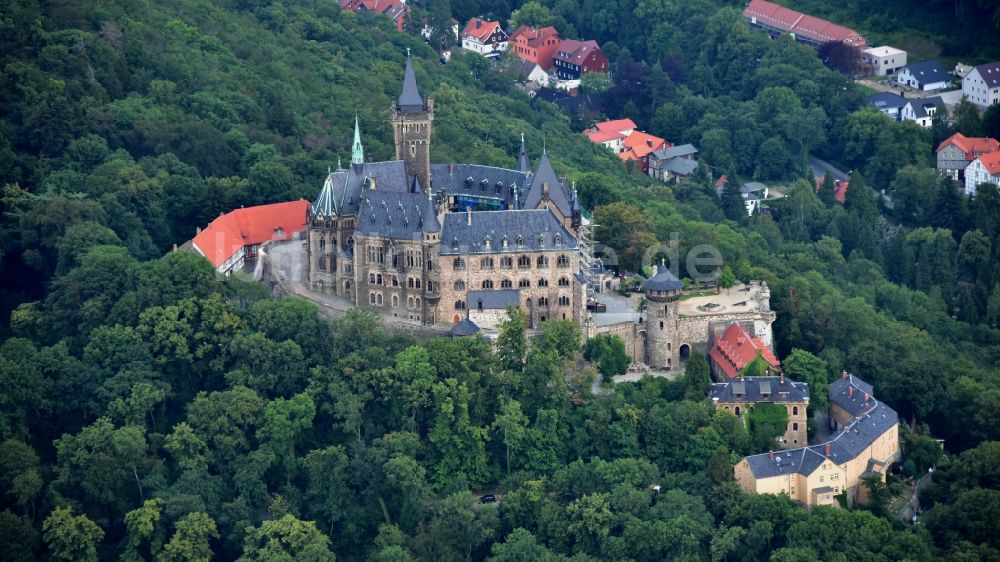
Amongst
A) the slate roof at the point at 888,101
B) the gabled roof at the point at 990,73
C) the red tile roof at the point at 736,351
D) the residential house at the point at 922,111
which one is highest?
the gabled roof at the point at 990,73

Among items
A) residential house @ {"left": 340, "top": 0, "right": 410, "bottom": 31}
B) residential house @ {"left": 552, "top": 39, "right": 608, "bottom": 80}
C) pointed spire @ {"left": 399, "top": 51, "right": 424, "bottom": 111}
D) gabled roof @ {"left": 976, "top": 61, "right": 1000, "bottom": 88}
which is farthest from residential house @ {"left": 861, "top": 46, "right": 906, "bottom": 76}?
pointed spire @ {"left": 399, "top": 51, "right": 424, "bottom": 111}

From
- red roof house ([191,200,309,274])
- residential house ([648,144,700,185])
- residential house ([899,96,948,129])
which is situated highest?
residential house ([899,96,948,129])

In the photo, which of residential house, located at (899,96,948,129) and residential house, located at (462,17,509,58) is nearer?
residential house, located at (899,96,948,129)

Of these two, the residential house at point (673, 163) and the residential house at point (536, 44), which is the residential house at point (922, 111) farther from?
the residential house at point (536, 44)

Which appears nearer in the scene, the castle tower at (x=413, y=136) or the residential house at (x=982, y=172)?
the castle tower at (x=413, y=136)

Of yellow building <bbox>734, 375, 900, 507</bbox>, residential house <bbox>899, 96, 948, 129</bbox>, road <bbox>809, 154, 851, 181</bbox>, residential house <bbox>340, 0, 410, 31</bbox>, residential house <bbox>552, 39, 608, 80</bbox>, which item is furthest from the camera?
residential house <bbox>340, 0, 410, 31</bbox>

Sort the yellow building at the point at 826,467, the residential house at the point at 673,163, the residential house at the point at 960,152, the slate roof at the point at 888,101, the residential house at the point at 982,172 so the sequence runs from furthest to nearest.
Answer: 1. the slate roof at the point at 888,101
2. the residential house at the point at 673,163
3. the residential house at the point at 960,152
4. the residential house at the point at 982,172
5. the yellow building at the point at 826,467

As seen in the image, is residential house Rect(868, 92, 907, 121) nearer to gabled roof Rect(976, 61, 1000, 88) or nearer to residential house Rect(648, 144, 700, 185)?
gabled roof Rect(976, 61, 1000, 88)

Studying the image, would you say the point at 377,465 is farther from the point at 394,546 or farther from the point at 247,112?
the point at 247,112

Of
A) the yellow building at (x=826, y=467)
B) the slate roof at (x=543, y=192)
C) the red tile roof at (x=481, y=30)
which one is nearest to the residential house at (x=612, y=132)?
the red tile roof at (x=481, y=30)
